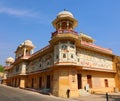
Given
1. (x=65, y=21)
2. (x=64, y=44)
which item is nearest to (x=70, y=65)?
(x=64, y=44)

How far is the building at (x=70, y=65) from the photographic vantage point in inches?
782

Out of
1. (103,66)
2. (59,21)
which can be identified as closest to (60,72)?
(59,21)

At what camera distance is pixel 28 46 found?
38250mm

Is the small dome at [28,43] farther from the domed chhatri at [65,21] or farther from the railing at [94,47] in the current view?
the railing at [94,47]

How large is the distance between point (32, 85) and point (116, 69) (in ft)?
54.7

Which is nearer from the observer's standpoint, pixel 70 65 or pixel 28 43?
pixel 70 65

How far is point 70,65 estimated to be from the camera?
19594mm

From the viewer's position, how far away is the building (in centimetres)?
1986

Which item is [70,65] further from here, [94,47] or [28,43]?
[28,43]

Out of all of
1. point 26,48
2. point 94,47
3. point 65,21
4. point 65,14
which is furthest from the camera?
point 26,48

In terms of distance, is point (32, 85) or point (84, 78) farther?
point (32, 85)

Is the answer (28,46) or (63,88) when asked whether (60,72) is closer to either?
(63,88)

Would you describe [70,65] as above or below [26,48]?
below

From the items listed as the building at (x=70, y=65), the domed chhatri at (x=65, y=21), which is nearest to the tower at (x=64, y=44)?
the building at (x=70, y=65)
